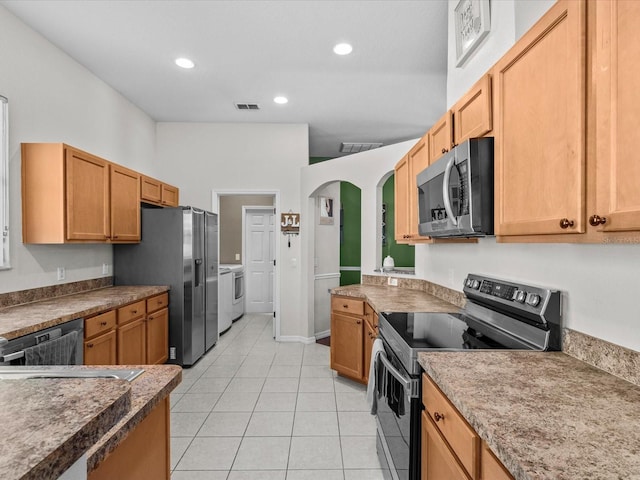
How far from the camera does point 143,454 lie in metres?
1.04

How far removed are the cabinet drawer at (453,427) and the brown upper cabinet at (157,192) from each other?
3617 mm

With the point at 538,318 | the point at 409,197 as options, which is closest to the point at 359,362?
the point at 409,197

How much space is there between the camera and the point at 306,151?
5094 millimetres

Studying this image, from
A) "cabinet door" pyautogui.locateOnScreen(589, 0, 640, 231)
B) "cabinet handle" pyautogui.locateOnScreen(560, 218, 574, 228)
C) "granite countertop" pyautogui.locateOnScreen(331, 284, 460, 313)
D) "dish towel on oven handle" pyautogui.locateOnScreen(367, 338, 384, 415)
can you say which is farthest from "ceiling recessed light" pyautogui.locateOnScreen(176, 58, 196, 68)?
"cabinet handle" pyautogui.locateOnScreen(560, 218, 574, 228)

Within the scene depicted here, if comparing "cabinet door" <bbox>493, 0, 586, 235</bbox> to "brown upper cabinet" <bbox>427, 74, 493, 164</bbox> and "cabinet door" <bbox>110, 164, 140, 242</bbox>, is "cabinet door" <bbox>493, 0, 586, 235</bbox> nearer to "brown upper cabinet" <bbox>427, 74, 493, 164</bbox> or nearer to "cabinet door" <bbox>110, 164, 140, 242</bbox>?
"brown upper cabinet" <bbox>427, 74, 493, 164</bbox>

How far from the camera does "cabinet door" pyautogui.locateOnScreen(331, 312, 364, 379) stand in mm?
3301

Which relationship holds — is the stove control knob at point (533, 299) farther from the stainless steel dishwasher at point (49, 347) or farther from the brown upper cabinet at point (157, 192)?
the brown upper cabinet at point (157, 192)

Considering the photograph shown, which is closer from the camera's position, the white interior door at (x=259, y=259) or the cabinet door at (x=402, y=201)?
the cabinet door at (x=402, y=201)

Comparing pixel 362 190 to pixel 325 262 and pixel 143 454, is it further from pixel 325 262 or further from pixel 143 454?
pixel 143 454

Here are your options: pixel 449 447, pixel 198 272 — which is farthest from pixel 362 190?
pixel 449 447

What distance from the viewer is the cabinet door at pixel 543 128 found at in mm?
1051

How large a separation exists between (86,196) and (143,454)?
2645 millimetres

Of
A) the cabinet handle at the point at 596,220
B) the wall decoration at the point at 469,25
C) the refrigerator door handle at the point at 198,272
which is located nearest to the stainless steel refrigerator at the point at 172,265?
the refrigerator door handle at the point at 198,272

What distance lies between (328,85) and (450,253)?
88.0 inches
